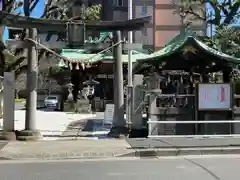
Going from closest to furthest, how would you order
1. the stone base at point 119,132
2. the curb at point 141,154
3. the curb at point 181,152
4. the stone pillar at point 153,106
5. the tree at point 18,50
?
1. the curb at point 141,154
2. the curb at point 181,152
3. the stone pillar at point 153,106
4. the stone base at point 119,132
5. the tree at point 18,50

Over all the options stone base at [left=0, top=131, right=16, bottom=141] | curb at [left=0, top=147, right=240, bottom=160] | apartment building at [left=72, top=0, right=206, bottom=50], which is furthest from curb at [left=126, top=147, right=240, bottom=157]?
apartment building at [left=72, top=0, right=206, bottom=50]

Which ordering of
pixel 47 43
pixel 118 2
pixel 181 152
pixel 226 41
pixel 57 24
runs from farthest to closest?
1. pixel 118 2
2. pixel 226 41
3. pixel 47 43
4. pixel 57 24
5. pixel 181 152

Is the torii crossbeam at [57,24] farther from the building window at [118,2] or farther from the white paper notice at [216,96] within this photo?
the building window at [118,2]

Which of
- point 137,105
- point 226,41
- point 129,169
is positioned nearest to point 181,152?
point 129,169

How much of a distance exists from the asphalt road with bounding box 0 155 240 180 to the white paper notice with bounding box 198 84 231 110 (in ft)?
15.0

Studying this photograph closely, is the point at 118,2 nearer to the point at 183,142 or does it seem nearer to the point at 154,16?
the point at 154,16

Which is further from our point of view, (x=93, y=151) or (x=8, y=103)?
(x=8, y=103)

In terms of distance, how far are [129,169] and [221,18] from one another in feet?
74.2

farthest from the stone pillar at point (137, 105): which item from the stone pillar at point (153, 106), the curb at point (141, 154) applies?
the curb at point (141, 154)

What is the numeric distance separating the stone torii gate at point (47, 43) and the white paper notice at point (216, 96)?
3.12 m

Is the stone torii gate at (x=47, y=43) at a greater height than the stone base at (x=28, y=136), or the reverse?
the stone torii gate at (x=47, y=43)

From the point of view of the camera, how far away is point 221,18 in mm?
31156

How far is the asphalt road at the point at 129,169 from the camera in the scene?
31.3 ft

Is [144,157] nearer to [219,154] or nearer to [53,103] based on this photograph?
[219,154]
